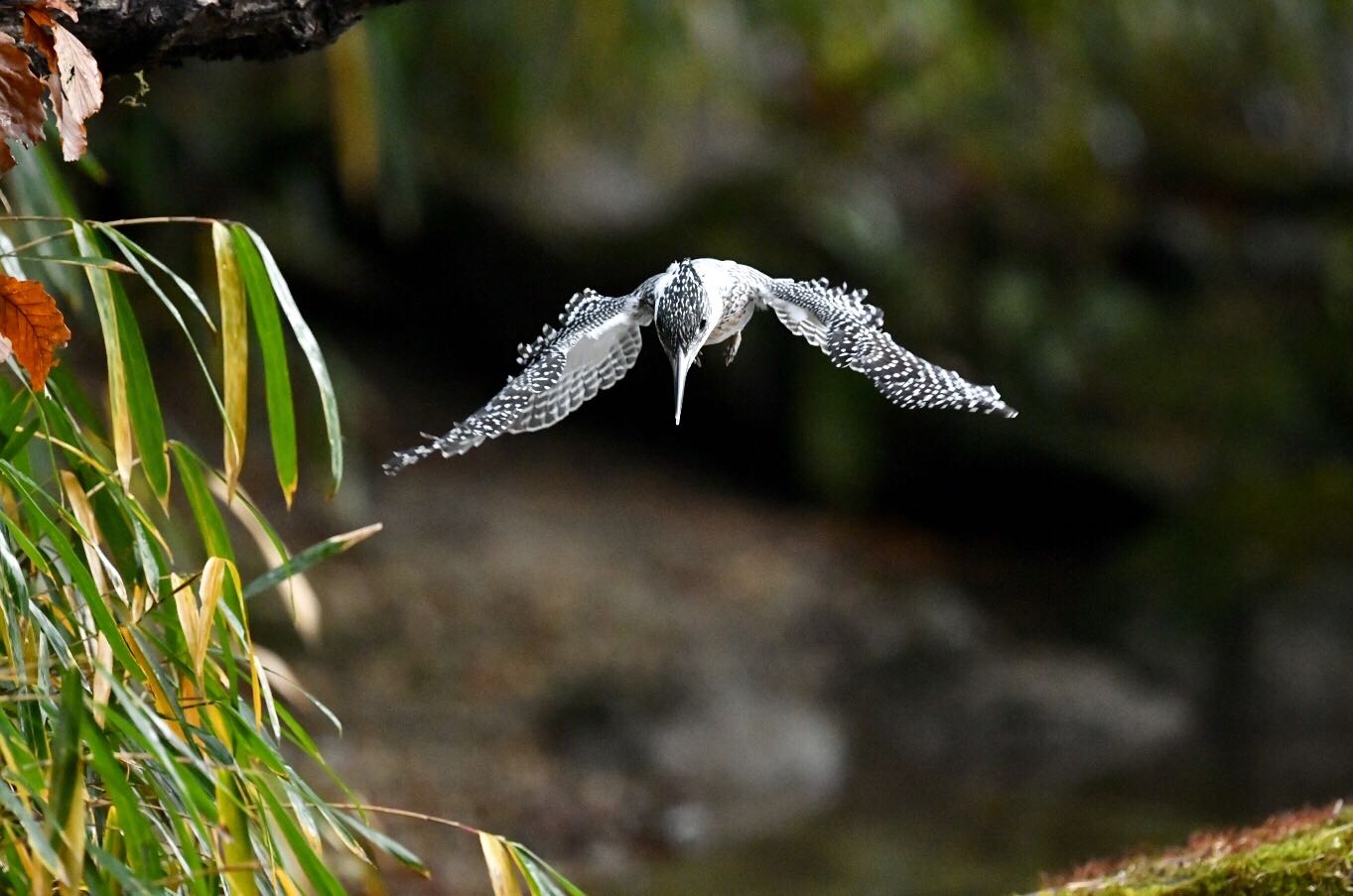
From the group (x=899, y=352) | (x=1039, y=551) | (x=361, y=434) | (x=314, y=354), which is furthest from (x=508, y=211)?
(x=899, y=352)

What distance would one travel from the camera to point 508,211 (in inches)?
292

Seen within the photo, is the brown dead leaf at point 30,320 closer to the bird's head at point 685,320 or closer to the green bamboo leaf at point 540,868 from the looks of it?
the bird's head at point 685,320

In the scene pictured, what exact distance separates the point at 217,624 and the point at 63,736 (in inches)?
23.3

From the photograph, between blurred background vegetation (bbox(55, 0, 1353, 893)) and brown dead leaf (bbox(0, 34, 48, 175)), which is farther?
blurred background vegetation (bbox(55, 0, 1353, 893))

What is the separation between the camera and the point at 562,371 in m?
1.62

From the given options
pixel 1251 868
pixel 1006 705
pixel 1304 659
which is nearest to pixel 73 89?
pixel 1251 868

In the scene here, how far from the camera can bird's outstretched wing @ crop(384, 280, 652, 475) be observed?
1.47m

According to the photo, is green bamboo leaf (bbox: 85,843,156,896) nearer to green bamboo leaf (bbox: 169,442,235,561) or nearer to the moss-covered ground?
green bamboo leaf (bbox: 169,442,235,561)

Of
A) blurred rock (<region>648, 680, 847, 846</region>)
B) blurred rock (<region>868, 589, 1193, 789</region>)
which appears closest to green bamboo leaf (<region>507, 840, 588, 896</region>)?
blurred rock (<region>648, 680, 847, 846</region>)

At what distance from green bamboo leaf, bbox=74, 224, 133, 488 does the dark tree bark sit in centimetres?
26

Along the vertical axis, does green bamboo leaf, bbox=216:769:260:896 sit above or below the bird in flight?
below

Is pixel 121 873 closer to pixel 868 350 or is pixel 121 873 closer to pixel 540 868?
pixel 540 868

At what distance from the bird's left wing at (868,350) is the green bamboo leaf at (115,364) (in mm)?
895

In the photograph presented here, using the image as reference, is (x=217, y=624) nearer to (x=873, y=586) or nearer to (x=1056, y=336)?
(x=873, y=586)
